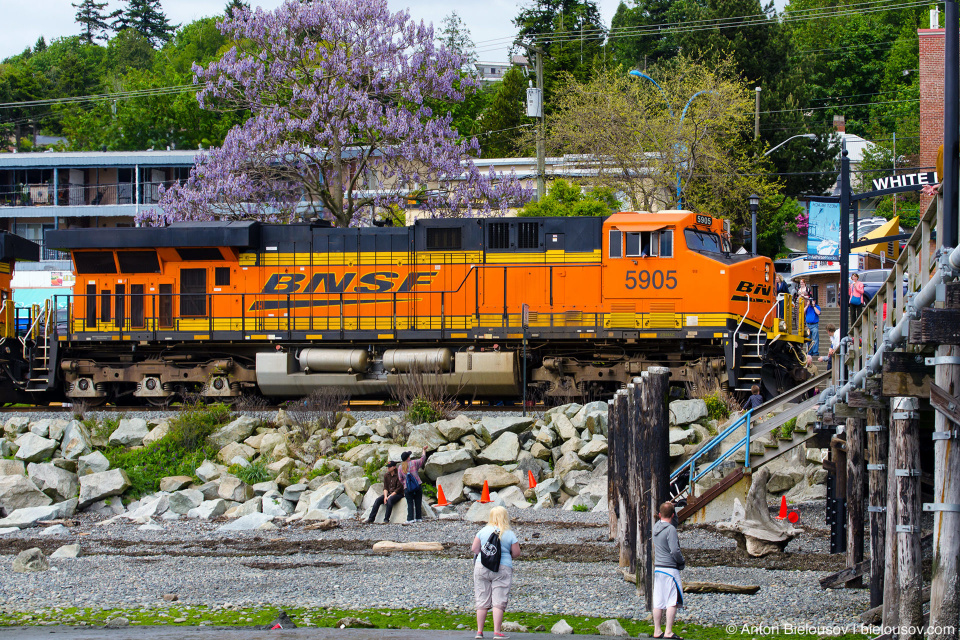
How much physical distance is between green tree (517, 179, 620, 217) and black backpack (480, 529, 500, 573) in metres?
21.0

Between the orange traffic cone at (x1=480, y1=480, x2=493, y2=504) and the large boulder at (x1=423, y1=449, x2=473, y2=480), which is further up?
the large boulder at (x1=423, y1=449, x2=473, y2=480)

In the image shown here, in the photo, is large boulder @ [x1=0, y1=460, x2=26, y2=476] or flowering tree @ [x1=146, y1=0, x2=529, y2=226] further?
flowering tree @ [x1=146, y1=0, x2=529, y2=226]

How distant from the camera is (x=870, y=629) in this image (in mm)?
9023

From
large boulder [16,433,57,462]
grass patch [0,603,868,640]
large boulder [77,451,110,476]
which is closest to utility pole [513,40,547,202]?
large boulder [77,451,110,476]

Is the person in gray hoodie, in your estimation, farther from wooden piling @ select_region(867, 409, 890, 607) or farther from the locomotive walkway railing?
the locomotive walkway railing

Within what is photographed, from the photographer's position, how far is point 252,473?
720 inches

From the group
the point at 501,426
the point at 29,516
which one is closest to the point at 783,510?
the point at 501,426

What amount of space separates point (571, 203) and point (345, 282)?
12473 mm

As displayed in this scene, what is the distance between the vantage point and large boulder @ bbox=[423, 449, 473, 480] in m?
17.4

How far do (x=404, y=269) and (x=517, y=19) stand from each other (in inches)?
1694

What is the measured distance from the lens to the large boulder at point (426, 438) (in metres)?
18.0

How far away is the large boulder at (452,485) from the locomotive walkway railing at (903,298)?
24.6 ft

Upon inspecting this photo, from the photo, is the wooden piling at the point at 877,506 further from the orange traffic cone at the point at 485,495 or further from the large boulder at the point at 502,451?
the large boulder at the point at 502,451

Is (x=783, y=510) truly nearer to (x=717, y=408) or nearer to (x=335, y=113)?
(x=717, y=408)
